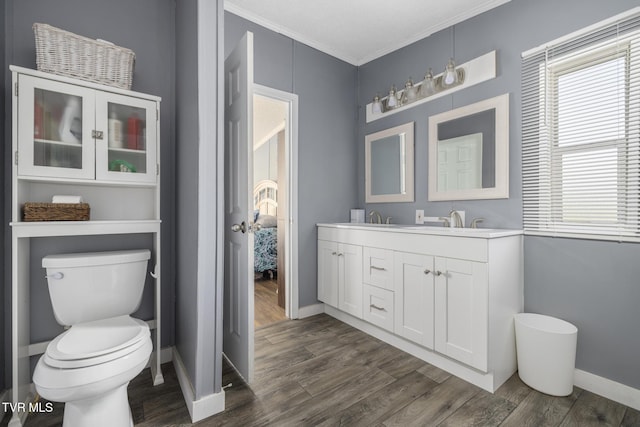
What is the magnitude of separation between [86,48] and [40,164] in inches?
26.2

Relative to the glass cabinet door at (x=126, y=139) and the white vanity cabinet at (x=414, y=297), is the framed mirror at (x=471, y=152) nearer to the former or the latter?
the white vanity cabinet at (x=414, y=297)

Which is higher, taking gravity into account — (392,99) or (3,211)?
(392,99)

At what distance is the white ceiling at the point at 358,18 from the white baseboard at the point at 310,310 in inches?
102

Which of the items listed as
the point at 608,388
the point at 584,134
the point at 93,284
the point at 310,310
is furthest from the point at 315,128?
the point at 608,388

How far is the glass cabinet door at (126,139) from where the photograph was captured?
165cm

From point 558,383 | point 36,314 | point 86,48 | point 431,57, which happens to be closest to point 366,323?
point 558,383

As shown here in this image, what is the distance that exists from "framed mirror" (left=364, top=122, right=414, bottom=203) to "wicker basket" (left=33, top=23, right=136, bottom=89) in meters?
2.15

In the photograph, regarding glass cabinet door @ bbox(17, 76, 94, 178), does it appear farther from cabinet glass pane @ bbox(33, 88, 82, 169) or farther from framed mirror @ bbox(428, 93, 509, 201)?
framed mirror @ bbox(428, 93, 509, 201)

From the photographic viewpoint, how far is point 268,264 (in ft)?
13.7

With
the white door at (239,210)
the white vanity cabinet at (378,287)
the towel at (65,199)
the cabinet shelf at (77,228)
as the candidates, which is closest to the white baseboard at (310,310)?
the white vanity cabinet at (378,287)

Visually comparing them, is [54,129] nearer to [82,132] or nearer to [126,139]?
[82,132]

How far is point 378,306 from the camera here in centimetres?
234

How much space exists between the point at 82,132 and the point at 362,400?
6.99 feet

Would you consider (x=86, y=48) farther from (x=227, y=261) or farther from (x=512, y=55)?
(x=512, y=55)
